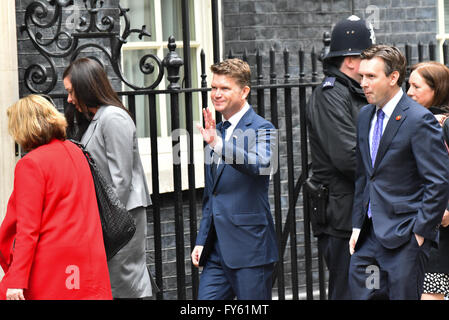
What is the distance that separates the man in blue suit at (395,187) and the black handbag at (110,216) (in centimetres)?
140

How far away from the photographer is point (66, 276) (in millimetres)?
5336

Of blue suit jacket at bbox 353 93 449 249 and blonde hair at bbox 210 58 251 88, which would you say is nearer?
blue suit jacket at bbox 353 93 449 249

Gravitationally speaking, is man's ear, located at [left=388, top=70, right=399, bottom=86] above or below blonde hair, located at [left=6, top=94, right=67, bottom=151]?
above

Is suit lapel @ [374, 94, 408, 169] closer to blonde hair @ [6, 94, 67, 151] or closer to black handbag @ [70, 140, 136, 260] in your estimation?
black handbag @ [70, 140, 136, 260]

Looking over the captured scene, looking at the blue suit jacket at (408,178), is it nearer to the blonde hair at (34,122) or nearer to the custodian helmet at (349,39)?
the custodian helmet at (349,39)

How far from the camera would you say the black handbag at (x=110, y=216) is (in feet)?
18.5

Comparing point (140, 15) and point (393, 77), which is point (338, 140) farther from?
point (140, 15)

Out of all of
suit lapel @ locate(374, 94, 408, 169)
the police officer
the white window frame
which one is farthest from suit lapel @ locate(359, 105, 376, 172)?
the white window frame

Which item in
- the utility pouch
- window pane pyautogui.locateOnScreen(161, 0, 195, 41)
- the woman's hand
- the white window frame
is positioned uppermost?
window pane pyautogui.locateOnScreen(161, 0, 195, 41)

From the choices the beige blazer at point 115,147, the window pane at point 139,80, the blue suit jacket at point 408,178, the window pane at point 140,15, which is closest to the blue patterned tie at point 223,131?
the beige blazer at point 115,147

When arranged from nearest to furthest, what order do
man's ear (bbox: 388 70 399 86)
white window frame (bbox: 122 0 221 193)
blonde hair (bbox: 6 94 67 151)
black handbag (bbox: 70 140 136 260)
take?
blonde hair (bbox: 6 94 67 151)
black handbag (bbox: 70 140 136 260)
man's ear (bbox: 388 70 399 86)
white window frame (bbox: 122 0 221 193)

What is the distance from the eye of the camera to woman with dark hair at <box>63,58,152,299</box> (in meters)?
6.36
